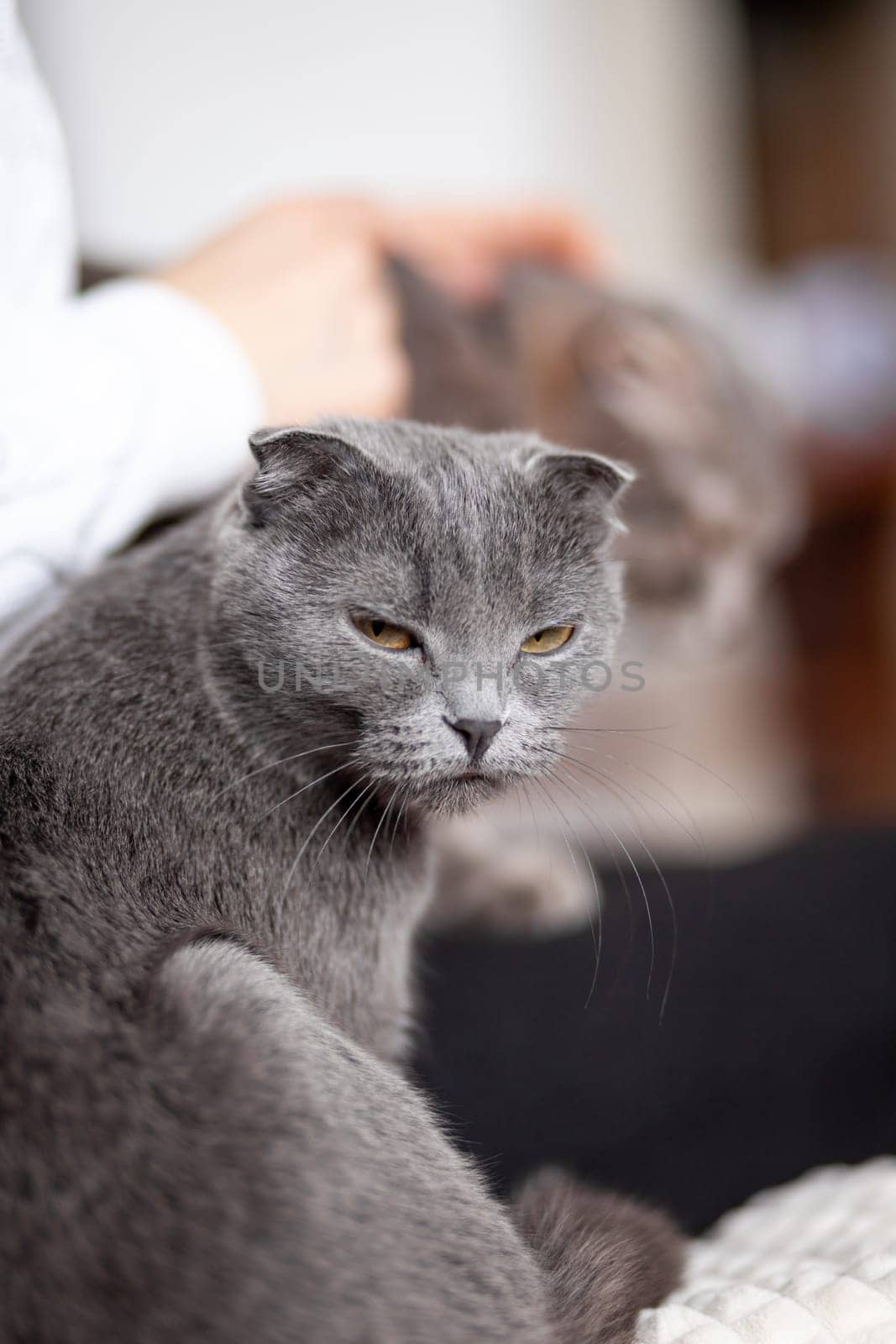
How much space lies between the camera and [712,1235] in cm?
87

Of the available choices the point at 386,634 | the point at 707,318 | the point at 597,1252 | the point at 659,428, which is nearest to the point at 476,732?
the point at 386,634

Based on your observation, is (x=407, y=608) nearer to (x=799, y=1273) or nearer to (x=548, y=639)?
(x=548, y=639)

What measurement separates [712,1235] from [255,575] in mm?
644

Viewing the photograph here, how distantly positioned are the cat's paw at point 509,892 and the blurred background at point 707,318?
0.18ft

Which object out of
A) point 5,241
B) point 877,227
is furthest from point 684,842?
point 877,227

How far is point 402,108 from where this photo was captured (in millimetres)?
2949

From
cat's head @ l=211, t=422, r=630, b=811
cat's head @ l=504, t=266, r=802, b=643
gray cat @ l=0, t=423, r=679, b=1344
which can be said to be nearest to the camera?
gray cat @ l=0, t=423, r=679, b=1344

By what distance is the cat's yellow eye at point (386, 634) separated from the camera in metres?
0.75

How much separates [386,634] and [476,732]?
10cm

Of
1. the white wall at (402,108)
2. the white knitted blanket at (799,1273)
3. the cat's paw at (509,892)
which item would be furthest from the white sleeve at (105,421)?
the white wall at (402,108)

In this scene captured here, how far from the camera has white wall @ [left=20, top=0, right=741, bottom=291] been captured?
8.08ft

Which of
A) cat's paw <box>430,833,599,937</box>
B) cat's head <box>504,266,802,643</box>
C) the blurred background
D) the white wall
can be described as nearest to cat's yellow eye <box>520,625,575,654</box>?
the blurred background

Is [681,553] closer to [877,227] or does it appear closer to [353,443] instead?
[353,443]

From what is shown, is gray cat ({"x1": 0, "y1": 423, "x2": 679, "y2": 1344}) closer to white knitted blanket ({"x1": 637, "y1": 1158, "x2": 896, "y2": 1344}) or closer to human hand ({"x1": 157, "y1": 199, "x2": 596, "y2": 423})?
white knitted blanket ({"x1": 637, "y1": 1158, "x2": 896, "y2": 1344})
